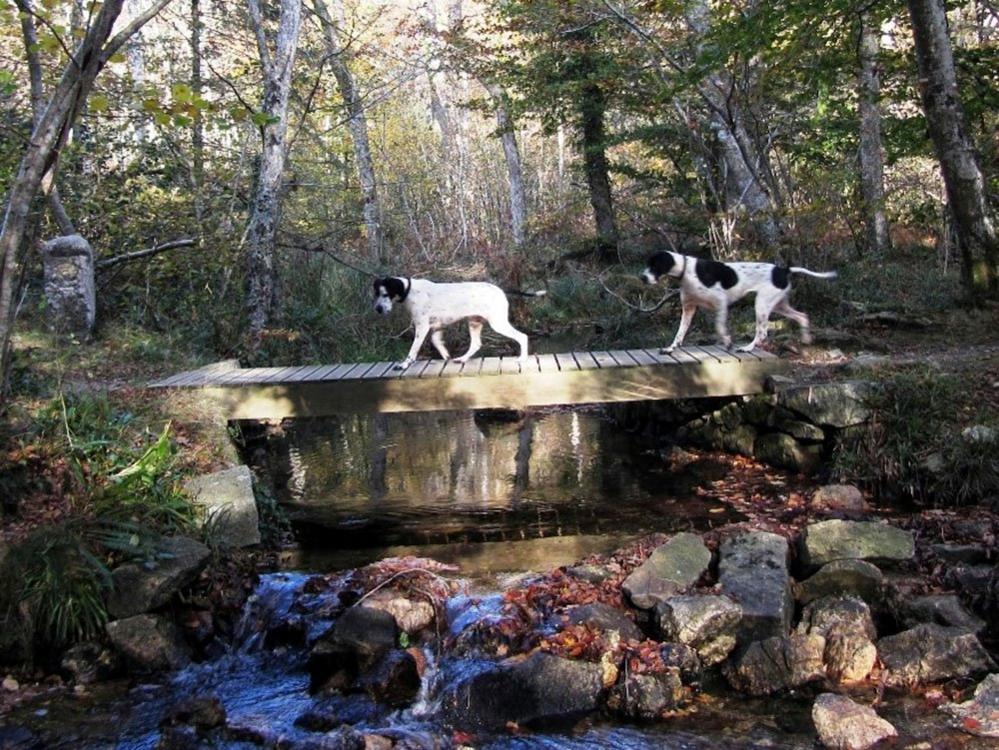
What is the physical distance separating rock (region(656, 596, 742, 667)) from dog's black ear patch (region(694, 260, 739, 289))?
3642 millimetres

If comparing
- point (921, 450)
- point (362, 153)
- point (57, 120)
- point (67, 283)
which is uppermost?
point (362, 153)

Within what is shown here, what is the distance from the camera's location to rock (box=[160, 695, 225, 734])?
157 inches

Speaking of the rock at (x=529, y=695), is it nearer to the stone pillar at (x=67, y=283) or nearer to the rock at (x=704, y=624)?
the rock at (x=704, y=624)

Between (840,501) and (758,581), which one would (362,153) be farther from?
(758,581)

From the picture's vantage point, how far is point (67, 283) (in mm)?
9969

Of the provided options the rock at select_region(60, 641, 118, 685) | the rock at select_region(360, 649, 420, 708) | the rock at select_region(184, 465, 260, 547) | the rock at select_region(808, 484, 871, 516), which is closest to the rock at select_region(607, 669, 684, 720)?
the rock at select_region(360, 649, 420, 708)

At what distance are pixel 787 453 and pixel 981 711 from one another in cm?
384

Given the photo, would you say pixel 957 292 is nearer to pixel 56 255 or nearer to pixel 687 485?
pixel 687 485

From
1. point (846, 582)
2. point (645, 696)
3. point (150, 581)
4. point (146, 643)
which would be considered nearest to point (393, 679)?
point (645, 696)

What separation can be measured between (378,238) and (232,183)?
3.07 m

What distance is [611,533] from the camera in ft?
21.3

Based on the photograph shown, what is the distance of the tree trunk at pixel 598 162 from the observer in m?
15.0

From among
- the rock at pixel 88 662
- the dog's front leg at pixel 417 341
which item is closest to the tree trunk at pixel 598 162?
the dog's front leg at pixel 417 341

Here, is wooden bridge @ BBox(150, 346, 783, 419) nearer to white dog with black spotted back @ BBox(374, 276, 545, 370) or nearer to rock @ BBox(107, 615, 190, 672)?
white dog with black spotted back @ BBox(374, 276, 545, 370)
